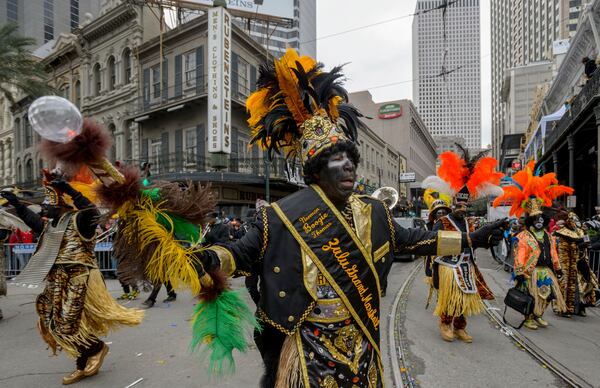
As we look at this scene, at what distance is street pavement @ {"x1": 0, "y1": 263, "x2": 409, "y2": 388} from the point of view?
4.01 metres

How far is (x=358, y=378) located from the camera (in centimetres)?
204

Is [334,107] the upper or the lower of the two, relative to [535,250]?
upper

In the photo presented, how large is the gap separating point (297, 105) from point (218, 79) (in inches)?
663

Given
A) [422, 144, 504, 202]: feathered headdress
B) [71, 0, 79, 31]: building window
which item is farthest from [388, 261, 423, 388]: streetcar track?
[71, 0, 79, 31]: building window

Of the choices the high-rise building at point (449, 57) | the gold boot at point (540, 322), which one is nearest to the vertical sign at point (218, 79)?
the high-rise building at point (449, 57)

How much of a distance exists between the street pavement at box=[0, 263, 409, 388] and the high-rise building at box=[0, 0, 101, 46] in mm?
33755

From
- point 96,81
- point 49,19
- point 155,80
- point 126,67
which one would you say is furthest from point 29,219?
point 49,19

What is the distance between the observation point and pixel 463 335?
5406 millimetres

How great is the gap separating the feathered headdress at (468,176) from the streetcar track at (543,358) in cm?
204

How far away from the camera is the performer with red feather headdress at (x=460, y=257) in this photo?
5426 mm

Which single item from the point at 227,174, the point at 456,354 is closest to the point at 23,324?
the point at 456,354

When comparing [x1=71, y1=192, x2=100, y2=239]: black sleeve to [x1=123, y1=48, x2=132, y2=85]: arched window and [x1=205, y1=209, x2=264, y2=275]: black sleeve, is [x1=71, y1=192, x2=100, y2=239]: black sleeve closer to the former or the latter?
[x1=205, y1=209, x2=264, y2=275]: black sleeve

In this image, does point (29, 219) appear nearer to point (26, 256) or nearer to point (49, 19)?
point (26, 256)

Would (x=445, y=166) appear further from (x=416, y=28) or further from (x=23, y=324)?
(x=416, y=28)
